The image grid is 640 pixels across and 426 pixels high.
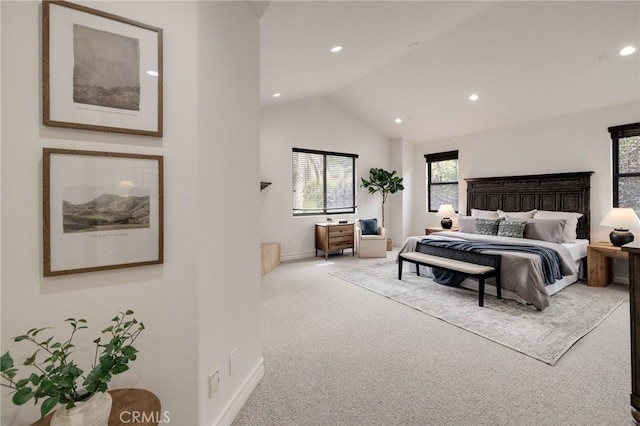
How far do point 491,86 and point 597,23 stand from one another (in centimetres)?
152

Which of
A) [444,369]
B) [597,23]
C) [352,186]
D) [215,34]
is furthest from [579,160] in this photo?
[215,34]

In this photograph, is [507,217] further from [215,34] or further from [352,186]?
[215,34]

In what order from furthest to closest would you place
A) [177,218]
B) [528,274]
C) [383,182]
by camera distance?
[383,182] → [528,274] → [177,218]

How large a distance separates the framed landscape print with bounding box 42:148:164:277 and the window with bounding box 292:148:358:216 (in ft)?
16.3

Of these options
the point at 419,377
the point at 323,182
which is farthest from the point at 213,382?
the point at 323,182

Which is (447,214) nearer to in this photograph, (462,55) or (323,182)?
(323,182)

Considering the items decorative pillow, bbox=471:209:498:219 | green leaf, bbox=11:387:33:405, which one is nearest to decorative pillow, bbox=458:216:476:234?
decorative pillow, bbox=471:209:498:219

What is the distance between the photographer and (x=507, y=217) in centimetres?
509

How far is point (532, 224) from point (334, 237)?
3502mm

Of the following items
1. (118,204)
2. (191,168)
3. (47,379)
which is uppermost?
(191,168)

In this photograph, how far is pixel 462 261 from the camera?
12.7ft

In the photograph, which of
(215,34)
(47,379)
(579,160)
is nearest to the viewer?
(47,379)

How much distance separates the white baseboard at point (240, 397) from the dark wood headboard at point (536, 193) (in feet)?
18.1

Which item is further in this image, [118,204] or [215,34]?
[215,34]
